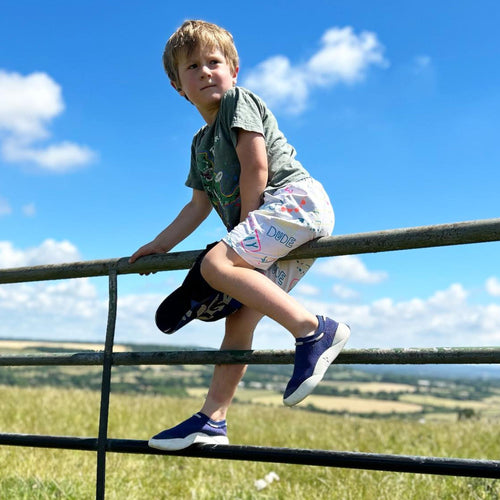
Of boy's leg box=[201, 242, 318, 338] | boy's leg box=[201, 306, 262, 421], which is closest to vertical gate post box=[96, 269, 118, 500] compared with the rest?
boy's leg box=[201, 306, 262, 421]

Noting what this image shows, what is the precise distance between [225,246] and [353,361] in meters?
0.62

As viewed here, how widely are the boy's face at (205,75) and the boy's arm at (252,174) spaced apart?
1.06ft

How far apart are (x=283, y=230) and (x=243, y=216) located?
227 millimetres

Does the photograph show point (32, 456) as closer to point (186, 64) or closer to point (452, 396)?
point (186, 64)

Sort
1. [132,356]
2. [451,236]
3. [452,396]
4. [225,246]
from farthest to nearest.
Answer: [452,396]
[132,356]
[225,246]
[451,236]

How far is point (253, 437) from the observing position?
274 inches

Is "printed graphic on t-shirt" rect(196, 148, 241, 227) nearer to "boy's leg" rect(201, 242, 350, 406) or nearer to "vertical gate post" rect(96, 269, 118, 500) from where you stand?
"boy's leg" rect(201, 242, 350, 406)

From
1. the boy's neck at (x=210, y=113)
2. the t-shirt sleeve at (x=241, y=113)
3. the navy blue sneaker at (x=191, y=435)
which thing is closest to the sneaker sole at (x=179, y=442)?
the navy blue sneaker at (x=191, y=435)

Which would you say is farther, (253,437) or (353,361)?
(253,437)

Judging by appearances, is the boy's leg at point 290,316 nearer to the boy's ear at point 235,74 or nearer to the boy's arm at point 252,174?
the boy's arm at point 252,174

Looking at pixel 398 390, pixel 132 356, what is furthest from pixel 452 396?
pixel 132 356

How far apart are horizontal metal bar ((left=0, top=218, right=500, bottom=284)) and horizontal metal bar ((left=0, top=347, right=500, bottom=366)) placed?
1.12 feet

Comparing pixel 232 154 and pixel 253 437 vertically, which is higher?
pixel 232 154

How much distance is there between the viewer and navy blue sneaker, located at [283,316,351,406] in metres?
2.20
